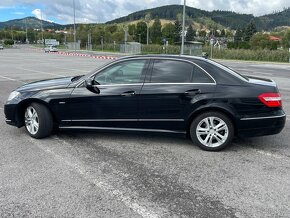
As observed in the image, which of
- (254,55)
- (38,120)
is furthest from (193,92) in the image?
(254,55)

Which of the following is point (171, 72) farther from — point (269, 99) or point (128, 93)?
point (269, 99)

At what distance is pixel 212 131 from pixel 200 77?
854 millimetres

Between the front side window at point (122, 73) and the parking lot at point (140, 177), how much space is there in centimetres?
103

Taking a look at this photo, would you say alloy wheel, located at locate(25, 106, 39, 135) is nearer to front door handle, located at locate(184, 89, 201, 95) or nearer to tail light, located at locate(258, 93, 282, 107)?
front door handle, located at locate(184, 89, 201, 95)

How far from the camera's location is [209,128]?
195 inches

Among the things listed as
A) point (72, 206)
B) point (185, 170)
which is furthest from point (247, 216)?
point (72, 206)

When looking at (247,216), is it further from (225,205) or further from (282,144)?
(282,144)

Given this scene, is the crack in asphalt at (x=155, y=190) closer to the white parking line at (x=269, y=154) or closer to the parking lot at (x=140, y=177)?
the parking lot at (x=140, y=177)

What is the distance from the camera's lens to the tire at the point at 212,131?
16.0 feet

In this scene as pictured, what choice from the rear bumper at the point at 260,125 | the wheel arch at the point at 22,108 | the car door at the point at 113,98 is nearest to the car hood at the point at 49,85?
the wheel arch at the point at 22,108

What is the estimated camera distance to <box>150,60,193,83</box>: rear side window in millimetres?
5004

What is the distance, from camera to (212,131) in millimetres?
4945

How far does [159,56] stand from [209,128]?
1412 millimetres

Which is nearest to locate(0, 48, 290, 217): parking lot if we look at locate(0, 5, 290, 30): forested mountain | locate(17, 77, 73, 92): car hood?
locate(17, 77, 73, 92): car hood
